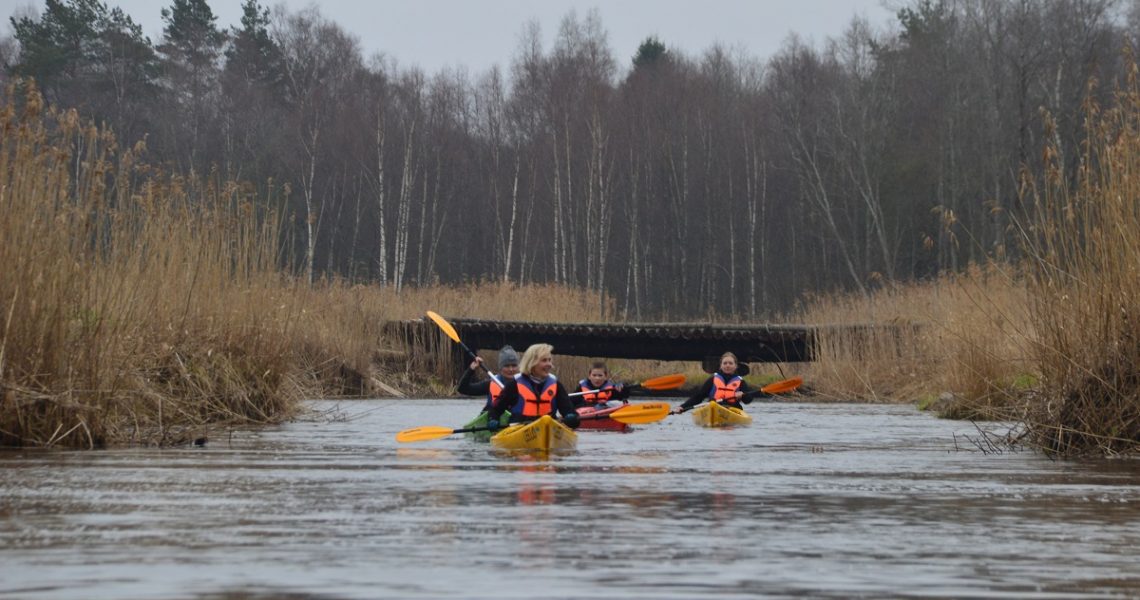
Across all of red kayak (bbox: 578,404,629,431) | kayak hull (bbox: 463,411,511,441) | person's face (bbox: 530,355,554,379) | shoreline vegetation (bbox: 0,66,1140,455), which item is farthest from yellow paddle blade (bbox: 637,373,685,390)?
person's face (bbox: 530,355,554,379)

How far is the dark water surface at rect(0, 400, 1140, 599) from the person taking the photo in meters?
4.98

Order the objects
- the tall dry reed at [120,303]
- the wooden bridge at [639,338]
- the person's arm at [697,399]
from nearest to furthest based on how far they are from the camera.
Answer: the tall dry reed at [120,303] < the person's arm at [697,399] < the wooden bridge at [639,338]

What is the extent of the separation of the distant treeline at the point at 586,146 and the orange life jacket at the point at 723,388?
27.7 meters

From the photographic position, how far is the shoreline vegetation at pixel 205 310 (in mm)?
9906

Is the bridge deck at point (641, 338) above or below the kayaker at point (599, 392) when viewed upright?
above

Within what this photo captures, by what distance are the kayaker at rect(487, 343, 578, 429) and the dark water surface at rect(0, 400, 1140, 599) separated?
2.04 metres

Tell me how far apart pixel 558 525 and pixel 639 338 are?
21858mm

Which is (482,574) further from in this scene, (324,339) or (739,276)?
(739,276)

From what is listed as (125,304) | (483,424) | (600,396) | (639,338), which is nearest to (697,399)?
(600,396)

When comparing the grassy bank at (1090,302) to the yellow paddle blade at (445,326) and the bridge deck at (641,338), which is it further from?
the bridge deck at (641,338)

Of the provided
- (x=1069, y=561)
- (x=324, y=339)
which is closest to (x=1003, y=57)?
(x=324, y=339)

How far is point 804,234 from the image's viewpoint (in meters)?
53.0

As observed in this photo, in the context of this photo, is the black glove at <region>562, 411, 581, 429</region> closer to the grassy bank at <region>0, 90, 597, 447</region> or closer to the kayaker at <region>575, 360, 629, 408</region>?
the grassy bank at <region>0, 90, 597, 447</region>

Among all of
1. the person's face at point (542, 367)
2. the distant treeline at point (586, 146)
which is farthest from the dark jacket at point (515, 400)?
the distant treeline at point (586, 146)
